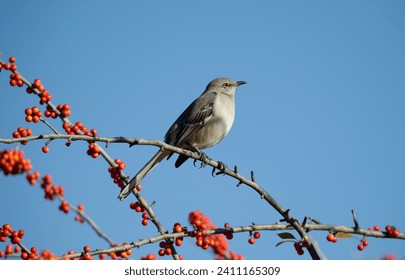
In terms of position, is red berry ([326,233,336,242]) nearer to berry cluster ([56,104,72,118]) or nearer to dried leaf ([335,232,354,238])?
dried leaf ([335,232,354,238])

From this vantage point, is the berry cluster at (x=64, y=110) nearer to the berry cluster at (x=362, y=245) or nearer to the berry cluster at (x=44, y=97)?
the berry cluster at (x=44, y=97)

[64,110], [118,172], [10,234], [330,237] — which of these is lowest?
[330,237]

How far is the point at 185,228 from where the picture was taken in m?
3.92

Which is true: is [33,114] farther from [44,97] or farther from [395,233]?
[395,233]

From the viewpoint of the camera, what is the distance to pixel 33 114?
3.85 meters

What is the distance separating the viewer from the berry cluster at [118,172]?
14.1 ft

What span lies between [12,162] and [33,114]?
95cm

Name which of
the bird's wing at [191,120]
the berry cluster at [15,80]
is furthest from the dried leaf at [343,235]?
the bird's wing at [191,120]

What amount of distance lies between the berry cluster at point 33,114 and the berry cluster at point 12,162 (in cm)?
91

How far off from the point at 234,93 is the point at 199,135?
5.33 feet

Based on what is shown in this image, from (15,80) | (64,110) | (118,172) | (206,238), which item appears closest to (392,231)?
(206,238)
